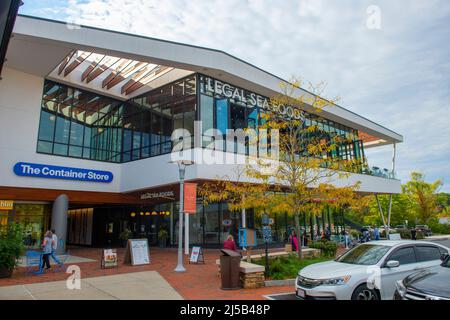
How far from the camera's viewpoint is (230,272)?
350 inches

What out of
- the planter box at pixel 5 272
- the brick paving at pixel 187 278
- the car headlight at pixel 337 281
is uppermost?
the car headlight at pixel 337 281

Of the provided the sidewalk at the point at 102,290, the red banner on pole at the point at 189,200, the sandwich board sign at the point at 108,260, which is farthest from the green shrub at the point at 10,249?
the red banner on pole at the point at 189,200

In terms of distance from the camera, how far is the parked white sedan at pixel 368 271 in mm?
6500

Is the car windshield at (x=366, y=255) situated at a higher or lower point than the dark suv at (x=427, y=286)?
higher

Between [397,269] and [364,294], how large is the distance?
1.11 metres

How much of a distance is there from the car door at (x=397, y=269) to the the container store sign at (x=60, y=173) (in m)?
18.6

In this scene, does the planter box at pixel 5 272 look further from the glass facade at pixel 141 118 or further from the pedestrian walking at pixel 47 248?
the glass facade at pixel 141 118

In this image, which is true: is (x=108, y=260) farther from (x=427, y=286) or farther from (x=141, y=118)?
(x=141, y=118)

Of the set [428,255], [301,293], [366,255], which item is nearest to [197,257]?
[301,293]

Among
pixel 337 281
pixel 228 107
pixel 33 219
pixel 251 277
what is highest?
pixel 228 107

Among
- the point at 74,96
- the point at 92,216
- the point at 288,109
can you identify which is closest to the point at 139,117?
the point at 74,96

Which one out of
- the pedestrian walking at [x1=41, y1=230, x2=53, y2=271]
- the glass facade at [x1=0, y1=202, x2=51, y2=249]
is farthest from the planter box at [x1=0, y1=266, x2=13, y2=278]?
the glass facade at [x1=0, y1=202, x2=51, y2=249]

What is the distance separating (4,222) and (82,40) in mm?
14246

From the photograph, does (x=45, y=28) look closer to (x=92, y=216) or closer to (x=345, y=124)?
A: (x=92, y=216)
